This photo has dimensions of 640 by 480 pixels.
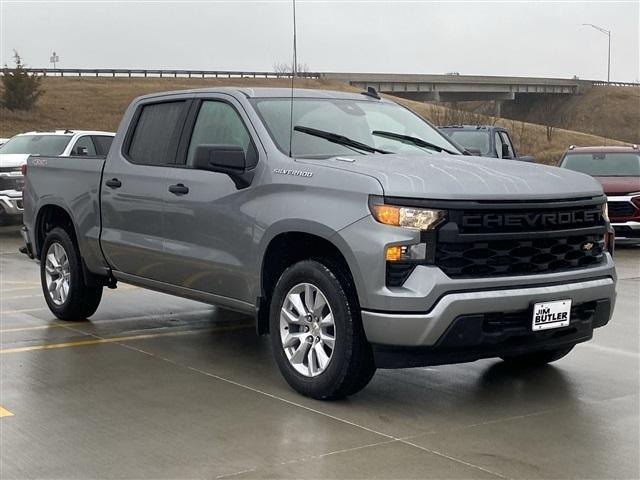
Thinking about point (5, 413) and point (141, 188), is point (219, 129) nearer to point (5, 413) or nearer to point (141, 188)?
point (141, 188)

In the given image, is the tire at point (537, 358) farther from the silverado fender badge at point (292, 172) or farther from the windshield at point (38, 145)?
the windshield at point (38, 145)

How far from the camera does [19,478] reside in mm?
4574

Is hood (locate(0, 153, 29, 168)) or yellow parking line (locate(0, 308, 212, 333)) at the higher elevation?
hood (locate(0, 153, 29, 168))

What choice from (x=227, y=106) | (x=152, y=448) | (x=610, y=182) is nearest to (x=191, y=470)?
(x=152, y=448)

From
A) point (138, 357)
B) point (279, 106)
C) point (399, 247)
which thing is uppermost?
point (279, 106)

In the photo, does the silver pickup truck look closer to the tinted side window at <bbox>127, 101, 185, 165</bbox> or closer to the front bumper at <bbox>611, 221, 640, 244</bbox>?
the tinted side window at <bbox>127, 101, 185, 165</bbox>

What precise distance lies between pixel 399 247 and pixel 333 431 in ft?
3.56

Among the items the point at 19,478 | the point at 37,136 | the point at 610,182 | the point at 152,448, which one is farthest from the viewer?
the point at 37,136

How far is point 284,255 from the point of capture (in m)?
6.32

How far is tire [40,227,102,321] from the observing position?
8.47 meters

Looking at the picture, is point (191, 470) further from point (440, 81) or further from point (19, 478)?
point (440, 81)

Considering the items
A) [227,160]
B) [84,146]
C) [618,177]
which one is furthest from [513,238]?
[84,146]

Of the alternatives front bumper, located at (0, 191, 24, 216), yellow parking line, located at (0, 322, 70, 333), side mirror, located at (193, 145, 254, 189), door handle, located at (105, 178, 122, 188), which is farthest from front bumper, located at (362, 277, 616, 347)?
front bumper, located at (0, 191, 24, 216)

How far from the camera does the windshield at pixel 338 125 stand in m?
6.57
